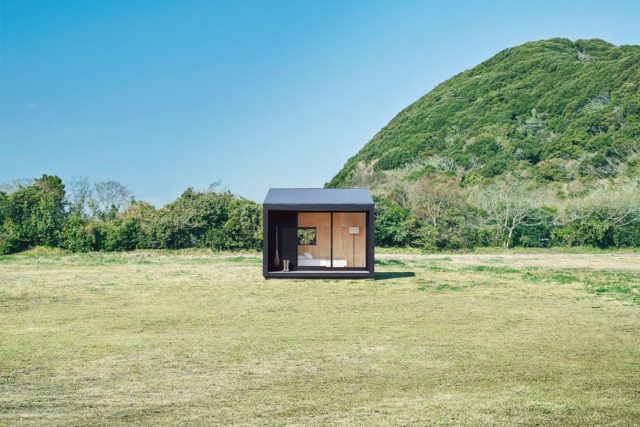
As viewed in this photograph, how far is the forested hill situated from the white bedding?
23.7m

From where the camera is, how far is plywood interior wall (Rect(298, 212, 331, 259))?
1852cm

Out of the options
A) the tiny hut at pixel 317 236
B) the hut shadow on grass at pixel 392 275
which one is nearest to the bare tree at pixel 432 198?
the hut shadow on grass at pixel 392 275

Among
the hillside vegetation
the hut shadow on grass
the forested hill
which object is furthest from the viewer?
the forested hill

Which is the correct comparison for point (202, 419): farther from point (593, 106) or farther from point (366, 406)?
point (593, 106)

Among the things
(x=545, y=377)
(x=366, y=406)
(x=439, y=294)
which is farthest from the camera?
(x=439, y=294)

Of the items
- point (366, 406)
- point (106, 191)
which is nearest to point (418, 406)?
point (366, 406)

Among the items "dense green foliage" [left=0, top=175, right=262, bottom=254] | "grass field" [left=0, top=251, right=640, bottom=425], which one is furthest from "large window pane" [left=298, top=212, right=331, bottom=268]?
"dense green foliage" [left=0, top=175, right=262, bottom=254]

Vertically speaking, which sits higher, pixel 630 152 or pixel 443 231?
pixel 630 152

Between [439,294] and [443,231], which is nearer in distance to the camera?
[439,294]

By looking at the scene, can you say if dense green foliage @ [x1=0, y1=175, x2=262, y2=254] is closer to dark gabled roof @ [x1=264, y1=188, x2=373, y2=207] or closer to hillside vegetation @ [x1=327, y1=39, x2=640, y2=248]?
hillside vegetation @ [x1=327, y1=39, x2=640, y2=248]

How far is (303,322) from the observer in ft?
A: 34.6

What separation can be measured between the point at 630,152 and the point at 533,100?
538 inches

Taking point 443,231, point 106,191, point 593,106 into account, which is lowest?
point 443,231

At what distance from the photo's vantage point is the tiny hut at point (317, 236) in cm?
1788
